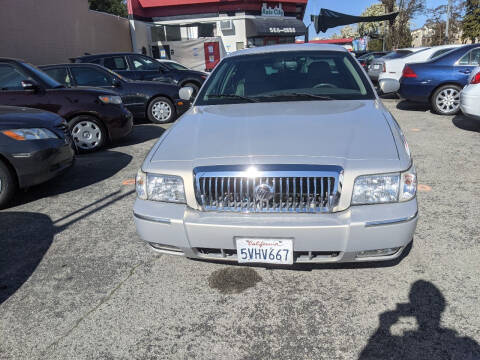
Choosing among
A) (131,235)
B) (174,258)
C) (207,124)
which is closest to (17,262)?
(131,235)

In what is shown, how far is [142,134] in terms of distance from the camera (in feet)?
26.9

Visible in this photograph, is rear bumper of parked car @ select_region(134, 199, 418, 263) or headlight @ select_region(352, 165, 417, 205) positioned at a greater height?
headlight @ select_region(352, 165, 417, 205)

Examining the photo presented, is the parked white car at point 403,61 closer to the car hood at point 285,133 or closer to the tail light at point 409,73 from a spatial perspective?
the tail light at point 409,73

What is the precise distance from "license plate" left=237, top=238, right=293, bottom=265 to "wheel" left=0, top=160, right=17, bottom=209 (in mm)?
3163

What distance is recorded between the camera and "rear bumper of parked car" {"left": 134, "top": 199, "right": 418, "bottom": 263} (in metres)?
2.20

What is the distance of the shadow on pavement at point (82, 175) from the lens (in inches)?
190

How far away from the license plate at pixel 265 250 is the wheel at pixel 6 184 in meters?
3.16

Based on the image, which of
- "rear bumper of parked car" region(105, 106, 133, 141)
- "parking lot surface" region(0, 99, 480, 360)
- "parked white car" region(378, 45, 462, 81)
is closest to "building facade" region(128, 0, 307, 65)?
"parked white car" region(378, 45, 462, 81)

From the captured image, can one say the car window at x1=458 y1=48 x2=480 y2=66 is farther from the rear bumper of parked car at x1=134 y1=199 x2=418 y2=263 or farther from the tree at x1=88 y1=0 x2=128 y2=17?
the tree at x1=88 y1=0 x2=128 y2=17

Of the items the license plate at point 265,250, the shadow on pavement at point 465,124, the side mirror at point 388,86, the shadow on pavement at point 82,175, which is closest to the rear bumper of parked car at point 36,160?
the shadow on pavement at point 82,175

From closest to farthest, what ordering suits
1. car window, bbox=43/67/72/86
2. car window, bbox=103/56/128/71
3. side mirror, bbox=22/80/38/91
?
side mirror, bbox=22/80/38/91 < car window, bbox=43/67/72/86 < car window, bbox=103/56/128/71

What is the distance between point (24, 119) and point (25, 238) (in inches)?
63.8

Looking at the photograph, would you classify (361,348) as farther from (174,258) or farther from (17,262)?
(17,262)

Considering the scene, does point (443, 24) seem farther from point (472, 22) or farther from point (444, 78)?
point (444, 78)
